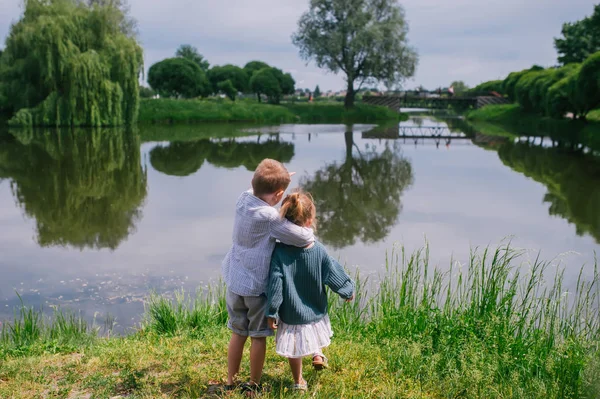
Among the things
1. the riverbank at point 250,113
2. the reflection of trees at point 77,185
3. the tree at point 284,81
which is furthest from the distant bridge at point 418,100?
the reflection of trees at point 77,185

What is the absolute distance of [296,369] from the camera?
10.7 ft

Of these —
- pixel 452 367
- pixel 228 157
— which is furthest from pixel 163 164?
pixel 452 367

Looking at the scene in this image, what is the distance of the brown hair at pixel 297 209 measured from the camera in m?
3.12

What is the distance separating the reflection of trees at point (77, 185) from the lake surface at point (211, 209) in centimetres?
4

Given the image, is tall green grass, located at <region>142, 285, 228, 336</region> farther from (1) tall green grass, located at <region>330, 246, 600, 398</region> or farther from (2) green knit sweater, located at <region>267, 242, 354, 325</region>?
(2) green knit sweater, located at <region>267, 242, 354, 325</region>

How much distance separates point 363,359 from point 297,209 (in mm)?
1302

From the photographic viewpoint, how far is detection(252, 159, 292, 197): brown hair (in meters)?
3.15

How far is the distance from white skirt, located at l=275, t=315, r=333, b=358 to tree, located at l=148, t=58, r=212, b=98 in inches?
1831

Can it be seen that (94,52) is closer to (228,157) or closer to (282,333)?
(228,157)

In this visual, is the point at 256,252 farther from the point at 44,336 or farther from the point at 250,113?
the point at 250,113

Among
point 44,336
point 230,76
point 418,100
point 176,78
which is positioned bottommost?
point 44,336

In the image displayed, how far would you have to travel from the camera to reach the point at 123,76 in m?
27.3

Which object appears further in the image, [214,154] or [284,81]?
[284,81]

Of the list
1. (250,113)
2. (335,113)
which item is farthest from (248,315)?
(335,113)
